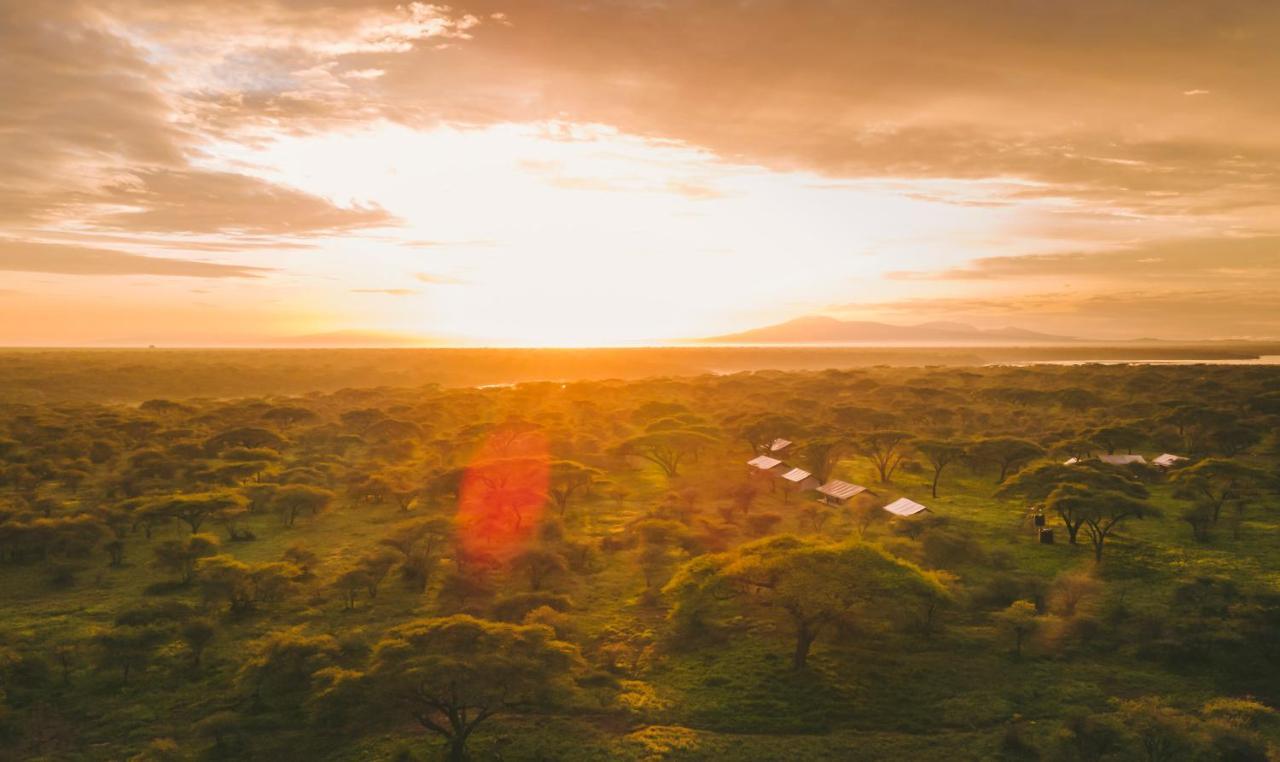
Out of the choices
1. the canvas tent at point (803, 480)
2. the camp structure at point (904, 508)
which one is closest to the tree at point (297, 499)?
the canvas tent at point (803, 480)

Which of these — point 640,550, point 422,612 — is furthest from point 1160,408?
point 422,612

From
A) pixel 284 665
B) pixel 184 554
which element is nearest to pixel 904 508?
pixel 284 665

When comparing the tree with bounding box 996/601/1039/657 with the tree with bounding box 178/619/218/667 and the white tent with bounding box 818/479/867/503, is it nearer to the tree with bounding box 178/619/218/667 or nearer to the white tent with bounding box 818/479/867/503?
the white tent with bounding box 818/479/867/503

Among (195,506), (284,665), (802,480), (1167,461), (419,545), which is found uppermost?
(1167,461)

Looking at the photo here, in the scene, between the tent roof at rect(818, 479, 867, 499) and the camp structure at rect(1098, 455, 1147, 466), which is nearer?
the tent roof at rect(818, 479, 867, 499)

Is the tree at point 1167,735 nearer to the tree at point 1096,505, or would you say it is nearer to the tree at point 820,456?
the tree at point 1096,505

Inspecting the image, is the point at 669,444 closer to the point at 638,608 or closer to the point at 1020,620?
the point at 638,608

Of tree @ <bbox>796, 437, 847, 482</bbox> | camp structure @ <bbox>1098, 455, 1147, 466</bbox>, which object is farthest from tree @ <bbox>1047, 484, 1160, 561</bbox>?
camp structure @ <bbox>1098, 455, 1147, 466</bbox>
